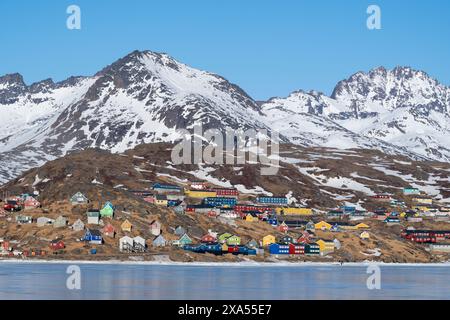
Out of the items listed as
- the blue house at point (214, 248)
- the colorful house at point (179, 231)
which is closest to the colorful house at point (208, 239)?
the blue house at point (214, 248)

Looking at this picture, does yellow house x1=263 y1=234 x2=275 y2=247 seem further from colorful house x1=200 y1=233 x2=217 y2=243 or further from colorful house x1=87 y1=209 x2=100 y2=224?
colorful house x1=87 y1=209 x2=100 y2=224

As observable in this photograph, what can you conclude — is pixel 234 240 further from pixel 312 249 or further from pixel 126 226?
pixel 126 226

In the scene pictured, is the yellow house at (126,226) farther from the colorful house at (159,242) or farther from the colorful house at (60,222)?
the colorful house at (60,222)

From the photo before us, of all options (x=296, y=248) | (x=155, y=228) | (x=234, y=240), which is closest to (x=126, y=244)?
(x=155, y=228)

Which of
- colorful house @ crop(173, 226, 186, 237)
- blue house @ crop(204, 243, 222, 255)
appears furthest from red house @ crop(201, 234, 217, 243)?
colorful house @ crop(173, 226, 186, 237)

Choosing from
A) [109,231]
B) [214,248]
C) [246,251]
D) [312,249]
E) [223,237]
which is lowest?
[246,251]
